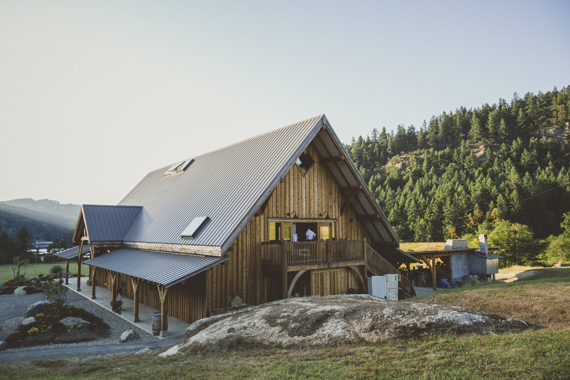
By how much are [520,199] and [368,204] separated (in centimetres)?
8110

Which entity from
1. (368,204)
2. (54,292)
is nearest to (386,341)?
(368,204)

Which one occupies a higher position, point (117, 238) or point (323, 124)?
point (323, 124)

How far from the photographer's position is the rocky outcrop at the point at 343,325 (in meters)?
7.63

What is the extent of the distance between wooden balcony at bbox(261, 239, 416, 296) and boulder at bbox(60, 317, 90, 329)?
302 inches

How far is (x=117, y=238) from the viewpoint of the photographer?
72.6 ft

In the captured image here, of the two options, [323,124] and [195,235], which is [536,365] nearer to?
[195,235]

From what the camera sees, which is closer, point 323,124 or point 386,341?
point 386,341

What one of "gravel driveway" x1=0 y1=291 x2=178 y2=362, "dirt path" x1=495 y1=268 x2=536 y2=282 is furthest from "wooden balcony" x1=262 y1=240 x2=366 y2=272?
"dirt path" x1=495 y1=268 x2=536 y2=282

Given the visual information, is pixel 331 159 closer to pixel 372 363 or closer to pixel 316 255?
pixel 316 255

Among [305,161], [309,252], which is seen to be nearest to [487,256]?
[305,161]

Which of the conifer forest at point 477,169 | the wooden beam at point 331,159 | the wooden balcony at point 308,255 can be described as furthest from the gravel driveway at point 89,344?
the conifer forest at point 477,169

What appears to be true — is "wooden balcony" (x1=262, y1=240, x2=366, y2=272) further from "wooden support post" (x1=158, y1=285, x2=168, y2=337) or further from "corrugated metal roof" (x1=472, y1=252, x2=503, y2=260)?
"corrugated metal roof" (x1=472, y1=252, x2=503, y2=260)

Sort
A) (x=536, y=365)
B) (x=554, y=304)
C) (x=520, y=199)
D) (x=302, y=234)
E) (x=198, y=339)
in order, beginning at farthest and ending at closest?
(x=520, y=199), (x=302, y=234), (x=554, y=304), (x=198, y=339), (x=536, y=365)

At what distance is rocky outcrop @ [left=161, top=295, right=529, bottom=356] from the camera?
7629 millimetres
